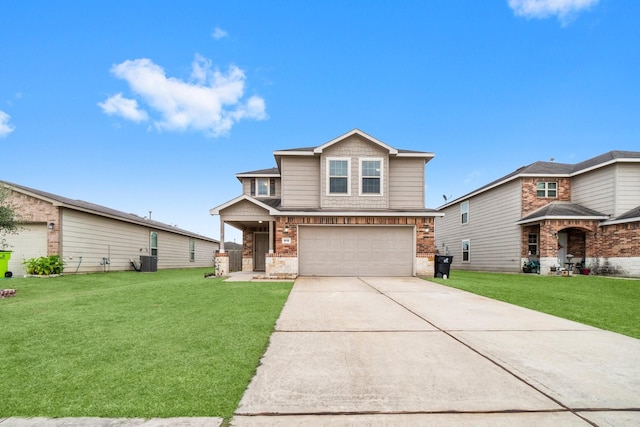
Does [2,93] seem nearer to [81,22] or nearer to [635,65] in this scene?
[81,22]

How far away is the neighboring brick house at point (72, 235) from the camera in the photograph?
1378cm

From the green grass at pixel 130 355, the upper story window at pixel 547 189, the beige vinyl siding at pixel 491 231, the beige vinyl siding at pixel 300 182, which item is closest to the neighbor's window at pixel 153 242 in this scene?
the beige vinyl siding at pixel 300 182

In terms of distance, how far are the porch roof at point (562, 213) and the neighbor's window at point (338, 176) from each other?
1065 cm

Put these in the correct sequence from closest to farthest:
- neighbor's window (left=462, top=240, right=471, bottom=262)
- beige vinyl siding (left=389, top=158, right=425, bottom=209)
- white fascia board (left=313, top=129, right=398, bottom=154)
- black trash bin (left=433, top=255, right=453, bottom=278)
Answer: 1. black trash bin (left=433, top=255, right=453, bottom=278)
2. white fascia board (left=313, top=129, right=398, bottom=154)
3. beige vinyl siding (left=389, top=158, right=425, bottom=209)
4. neighbor's window (left=462, top=240, right=471, bottom=262)

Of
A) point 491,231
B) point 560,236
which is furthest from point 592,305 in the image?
point 491,231

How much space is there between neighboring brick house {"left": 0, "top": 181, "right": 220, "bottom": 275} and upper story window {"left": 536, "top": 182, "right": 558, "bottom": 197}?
24.1m

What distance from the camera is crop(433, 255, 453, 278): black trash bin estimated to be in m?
13.2

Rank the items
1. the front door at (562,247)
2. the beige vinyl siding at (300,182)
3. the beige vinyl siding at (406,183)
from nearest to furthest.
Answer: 1. the beige vinyl siding at (300,182)
2. the beige vinyl siding at (406,183)
3. the front door at (562,247)

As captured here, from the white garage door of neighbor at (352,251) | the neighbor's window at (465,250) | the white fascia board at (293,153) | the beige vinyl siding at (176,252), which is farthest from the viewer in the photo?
the neighbor's window at (465,250)

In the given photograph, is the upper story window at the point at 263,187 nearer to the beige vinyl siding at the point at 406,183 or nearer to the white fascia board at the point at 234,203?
the white fascia board at the point at 234,203

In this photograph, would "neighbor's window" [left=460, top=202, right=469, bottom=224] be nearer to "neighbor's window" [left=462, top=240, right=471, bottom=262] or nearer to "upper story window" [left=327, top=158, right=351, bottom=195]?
"neighbor's window" [left=462, top=240, right=471, bottom=262]

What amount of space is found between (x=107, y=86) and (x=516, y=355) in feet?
70.1

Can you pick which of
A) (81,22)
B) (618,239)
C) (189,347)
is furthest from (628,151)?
(81,22)

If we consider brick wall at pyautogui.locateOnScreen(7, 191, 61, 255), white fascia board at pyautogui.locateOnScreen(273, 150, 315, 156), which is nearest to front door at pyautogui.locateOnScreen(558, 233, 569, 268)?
white fascia board at pyautogui.locateOnScreen(273, 150, 315, 156)
